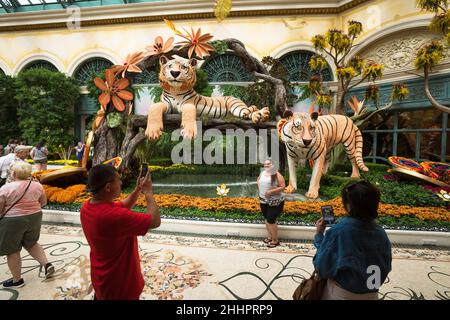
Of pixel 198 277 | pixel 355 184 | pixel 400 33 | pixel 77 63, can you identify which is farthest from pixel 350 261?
pixel 77 63

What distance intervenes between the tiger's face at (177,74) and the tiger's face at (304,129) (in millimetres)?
2388

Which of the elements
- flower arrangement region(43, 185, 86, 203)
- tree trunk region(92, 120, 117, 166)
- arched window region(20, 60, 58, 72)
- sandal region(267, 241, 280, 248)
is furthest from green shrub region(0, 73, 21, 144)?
sandal region(267, 241, 280, 248)

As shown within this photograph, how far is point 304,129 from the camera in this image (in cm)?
466

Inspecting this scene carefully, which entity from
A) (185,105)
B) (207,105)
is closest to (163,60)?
(185,105)

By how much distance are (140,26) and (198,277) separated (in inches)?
562

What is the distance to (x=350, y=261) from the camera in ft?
4.07

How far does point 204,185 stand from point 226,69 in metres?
8.12

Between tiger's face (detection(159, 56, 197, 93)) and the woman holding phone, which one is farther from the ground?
tiger's face (detection(159, 56, 197, 93))

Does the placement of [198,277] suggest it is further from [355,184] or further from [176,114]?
[176,114]

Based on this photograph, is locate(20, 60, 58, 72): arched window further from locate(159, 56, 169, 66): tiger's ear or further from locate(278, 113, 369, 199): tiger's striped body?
locate(278, 113, 369, 199): tiger's striped body

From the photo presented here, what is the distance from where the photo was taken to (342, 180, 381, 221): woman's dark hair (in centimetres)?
126

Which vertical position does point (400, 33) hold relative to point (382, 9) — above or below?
below

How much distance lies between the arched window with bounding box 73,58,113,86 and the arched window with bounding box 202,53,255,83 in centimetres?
590

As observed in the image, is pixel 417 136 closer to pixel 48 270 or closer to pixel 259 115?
pixel 259 115
